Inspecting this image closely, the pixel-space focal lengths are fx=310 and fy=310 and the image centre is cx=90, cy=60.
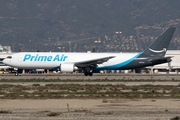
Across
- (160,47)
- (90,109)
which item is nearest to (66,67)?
(160,47)

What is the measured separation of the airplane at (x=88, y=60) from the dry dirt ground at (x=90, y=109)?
26.8m

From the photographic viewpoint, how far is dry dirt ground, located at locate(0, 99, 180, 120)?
15.8 metres

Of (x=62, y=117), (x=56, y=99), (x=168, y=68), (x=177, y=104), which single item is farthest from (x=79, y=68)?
(x=168, y=68)

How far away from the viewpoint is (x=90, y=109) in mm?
18344

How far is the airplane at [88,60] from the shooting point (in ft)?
164

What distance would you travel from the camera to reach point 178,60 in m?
118

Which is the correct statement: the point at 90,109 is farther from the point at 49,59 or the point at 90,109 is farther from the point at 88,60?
the point at 88,60

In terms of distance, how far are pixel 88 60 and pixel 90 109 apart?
32.8 m

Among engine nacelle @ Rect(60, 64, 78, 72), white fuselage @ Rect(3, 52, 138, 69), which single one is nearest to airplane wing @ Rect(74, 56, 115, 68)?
white fuselage @ Rect(3, 52, 138, 69)

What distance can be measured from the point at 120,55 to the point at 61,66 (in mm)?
10765

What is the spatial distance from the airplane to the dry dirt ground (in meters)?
26.8

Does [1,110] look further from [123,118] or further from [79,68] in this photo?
[79,68]

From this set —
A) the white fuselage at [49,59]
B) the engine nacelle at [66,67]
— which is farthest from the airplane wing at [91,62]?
the engine nacelle at [66,67]

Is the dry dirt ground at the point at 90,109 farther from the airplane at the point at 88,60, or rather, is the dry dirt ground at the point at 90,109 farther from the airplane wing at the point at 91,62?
the airplane wing at the point at 91,62
